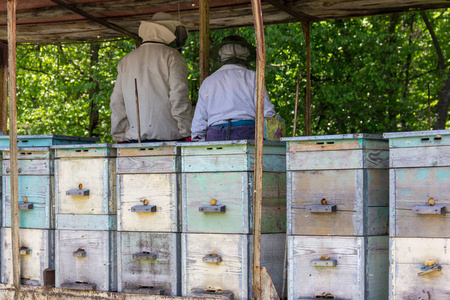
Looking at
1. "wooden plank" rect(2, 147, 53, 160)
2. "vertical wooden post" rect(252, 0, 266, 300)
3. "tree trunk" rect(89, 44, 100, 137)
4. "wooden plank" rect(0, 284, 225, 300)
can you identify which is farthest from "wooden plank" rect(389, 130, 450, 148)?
"tree trunk" rect(89, 44, 100, 137)

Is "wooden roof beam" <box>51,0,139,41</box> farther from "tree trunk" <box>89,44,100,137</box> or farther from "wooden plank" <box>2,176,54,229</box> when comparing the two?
"tree trunk" <box>89,44,100,137</box>

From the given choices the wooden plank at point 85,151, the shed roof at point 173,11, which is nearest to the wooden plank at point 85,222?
the wooden plank at point 85,151

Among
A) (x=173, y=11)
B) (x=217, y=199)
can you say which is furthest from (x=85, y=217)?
(x=173, y=11)

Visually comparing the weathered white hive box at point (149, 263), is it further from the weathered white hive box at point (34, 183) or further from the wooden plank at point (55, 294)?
the weathered white hive box at point (34, 183)

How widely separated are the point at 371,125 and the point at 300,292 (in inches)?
307

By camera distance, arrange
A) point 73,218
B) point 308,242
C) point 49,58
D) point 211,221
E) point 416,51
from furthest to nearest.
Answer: point 49,58 → point 416,51 → point 73,218 → point 211,221 → point 308,242

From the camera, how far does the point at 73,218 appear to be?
16.9 feet

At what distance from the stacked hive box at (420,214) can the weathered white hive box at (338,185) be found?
210mm

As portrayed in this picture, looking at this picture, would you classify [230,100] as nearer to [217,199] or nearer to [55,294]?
[217,199]

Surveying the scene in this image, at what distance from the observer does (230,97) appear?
16.6 feet

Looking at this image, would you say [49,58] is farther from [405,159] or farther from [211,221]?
[405,159]

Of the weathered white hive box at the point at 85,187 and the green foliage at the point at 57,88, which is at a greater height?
the green foliage at the point at 57,88

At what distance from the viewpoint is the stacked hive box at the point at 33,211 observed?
5305 millimetres

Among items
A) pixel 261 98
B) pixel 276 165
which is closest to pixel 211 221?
pixel 276 165
